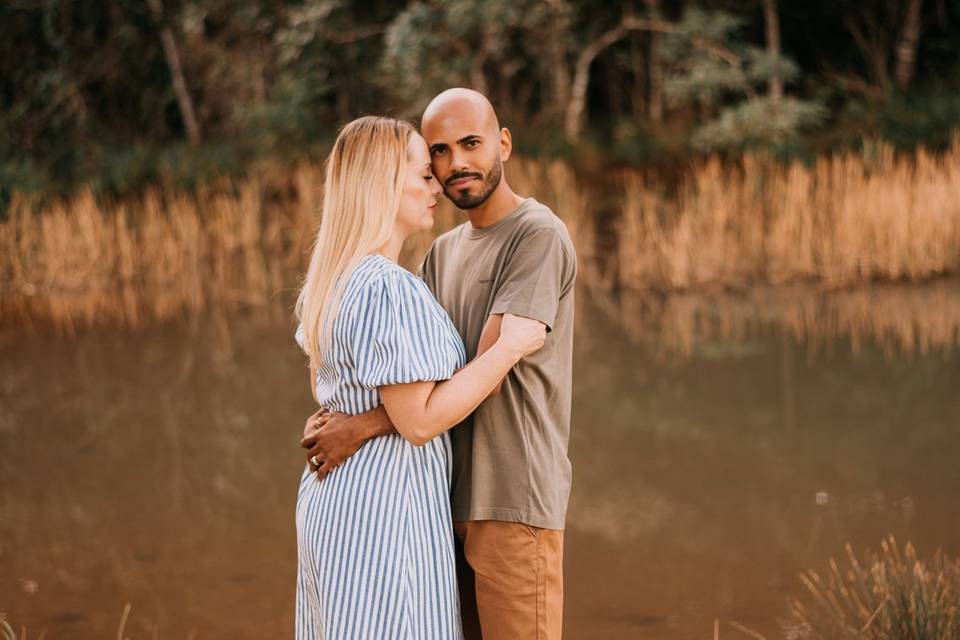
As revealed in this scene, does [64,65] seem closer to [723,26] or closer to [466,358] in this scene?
[723,26]

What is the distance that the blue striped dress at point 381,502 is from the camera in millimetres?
1943

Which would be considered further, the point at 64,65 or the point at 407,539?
the point at 64,65

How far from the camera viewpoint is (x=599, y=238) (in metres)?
11.5

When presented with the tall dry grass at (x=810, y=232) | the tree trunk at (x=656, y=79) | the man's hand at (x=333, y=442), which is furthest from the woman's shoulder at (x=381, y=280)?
the tree trunk at (x=656, y=79)

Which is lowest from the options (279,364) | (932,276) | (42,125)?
(279,364)

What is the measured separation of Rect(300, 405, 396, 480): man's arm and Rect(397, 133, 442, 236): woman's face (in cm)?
36

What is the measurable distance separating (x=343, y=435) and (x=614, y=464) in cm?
350

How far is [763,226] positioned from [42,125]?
1174 cm

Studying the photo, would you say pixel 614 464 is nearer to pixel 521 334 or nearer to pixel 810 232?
pixel 521 334

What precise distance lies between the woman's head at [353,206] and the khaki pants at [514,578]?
1.55ft

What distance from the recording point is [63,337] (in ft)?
28.5

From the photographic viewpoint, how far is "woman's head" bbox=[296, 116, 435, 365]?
2012 mm

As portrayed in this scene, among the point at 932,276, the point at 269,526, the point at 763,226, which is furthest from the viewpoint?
the point at 763,226

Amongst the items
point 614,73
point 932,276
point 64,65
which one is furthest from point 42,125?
point 932,276
